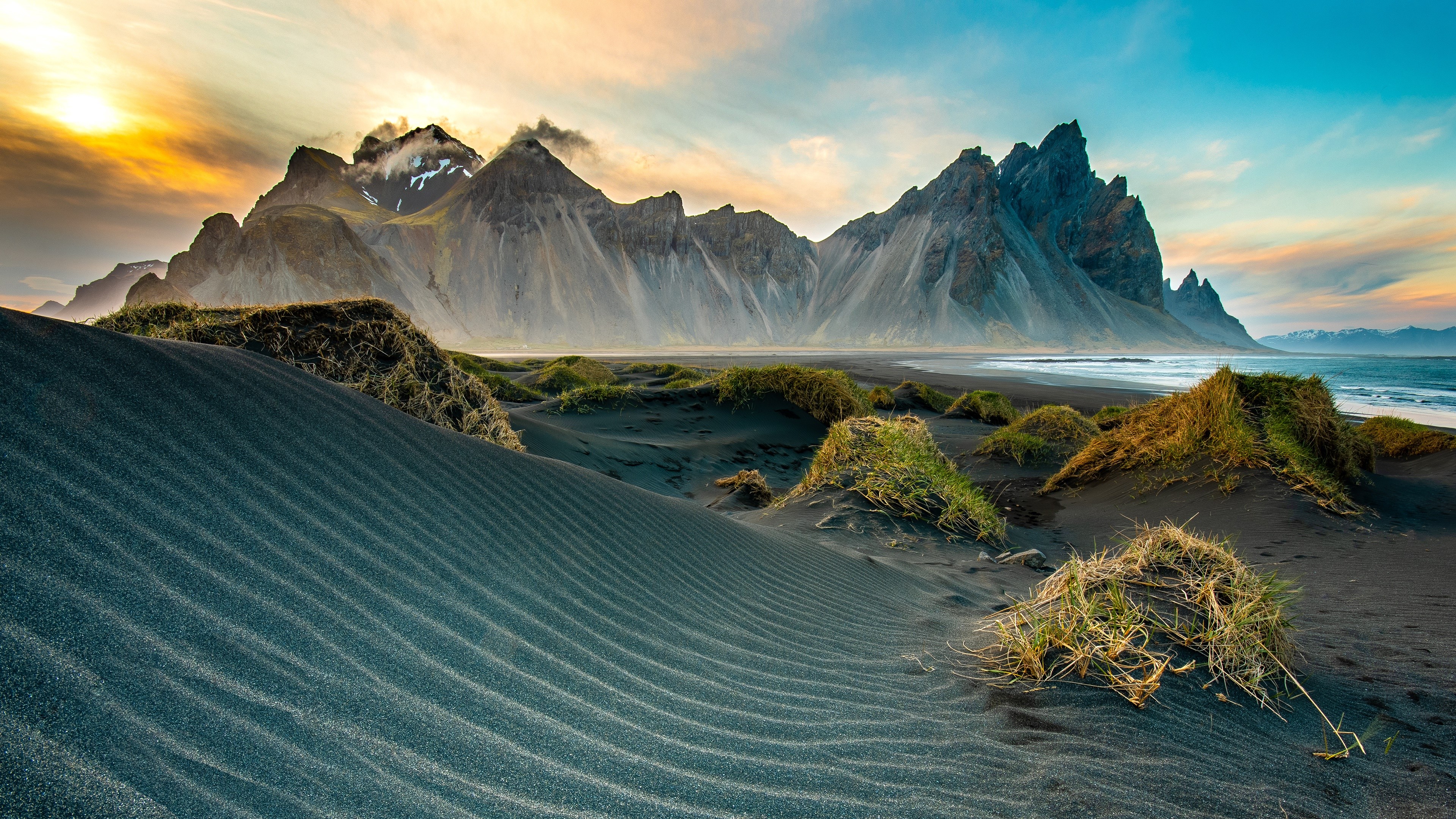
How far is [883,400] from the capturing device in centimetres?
1491

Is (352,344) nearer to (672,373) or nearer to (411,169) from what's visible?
(672,373)

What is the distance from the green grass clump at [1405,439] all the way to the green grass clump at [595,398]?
11.0 m

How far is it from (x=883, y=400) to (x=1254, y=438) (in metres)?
8.90

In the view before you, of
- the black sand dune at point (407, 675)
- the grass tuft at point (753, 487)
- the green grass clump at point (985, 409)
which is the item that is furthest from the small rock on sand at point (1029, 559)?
the green grass clump at point (985, 409)

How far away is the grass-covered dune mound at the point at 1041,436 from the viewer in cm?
895

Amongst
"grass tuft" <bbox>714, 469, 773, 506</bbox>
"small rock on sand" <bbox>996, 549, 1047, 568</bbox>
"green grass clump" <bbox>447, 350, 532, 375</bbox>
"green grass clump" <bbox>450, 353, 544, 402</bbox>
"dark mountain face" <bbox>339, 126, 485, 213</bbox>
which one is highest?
"dark mountain face" <bbox>339, 126, 485, 213</bbox>

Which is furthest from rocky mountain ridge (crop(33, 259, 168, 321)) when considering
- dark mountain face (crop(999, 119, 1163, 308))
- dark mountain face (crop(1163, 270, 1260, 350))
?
dark mountain face (crop(1163, 270, 1260, 350))

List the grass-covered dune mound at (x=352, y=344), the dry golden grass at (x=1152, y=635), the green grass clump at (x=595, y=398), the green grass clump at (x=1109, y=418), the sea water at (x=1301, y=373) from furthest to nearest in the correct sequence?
the sea water at (x=1301, y=373), the green grass clump at (x=595, y=398), the green grass clump at (x=1109, y=418), the grass-covered dune mound at (x=352, y=344), the dry golden grass at (x=1152, y=635)

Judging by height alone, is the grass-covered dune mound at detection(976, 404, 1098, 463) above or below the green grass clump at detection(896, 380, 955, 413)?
below

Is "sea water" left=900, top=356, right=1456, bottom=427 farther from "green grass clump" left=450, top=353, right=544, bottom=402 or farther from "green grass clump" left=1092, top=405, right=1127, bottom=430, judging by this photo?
"green grass clump" left=450, top=353, right=544, bottom=402

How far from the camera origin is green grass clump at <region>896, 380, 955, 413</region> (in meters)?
15.3

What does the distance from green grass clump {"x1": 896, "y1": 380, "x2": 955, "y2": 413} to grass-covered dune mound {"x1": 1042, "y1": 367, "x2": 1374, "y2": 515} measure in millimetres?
8092

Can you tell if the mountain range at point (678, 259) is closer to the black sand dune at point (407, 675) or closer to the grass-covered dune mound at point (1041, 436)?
the grass-covered dune mound at point (1041, 436)

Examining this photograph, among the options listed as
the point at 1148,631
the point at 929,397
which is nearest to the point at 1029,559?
the point at 1148,631
